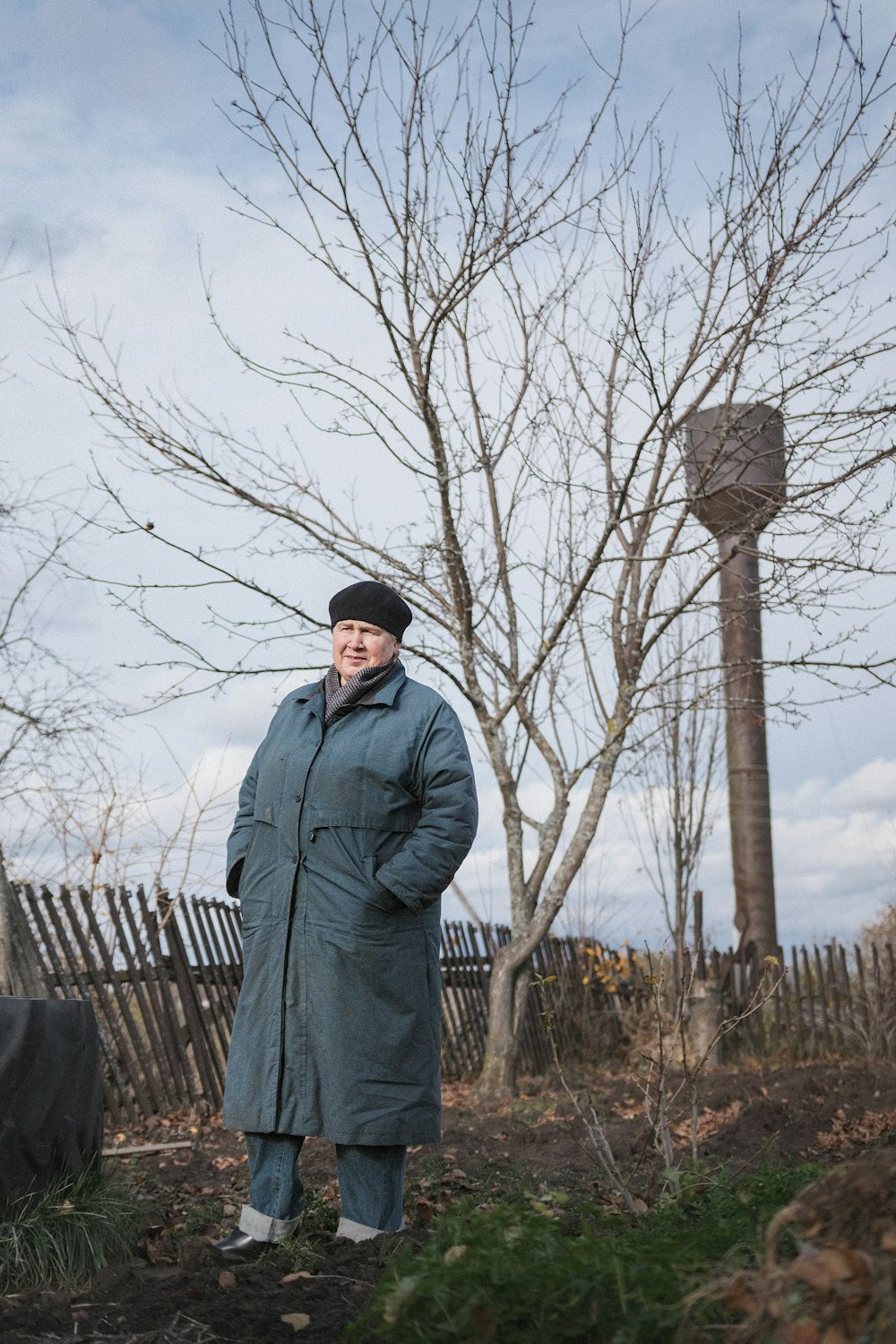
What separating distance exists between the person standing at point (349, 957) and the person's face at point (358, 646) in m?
0.10

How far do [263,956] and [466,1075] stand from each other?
719cm

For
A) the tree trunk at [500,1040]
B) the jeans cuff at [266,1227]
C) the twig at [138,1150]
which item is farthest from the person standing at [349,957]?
the tree trunk at [500,1040]

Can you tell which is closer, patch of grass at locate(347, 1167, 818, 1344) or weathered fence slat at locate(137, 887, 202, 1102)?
patch of grass at locate(347, 1167, 818, 1344)

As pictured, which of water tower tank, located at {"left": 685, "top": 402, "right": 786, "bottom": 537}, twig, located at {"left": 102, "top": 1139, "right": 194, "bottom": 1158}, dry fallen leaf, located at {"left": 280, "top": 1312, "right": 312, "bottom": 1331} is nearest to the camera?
dry fallen leaf, located at {"left": 280, "top": 1312, "right": 312, "bottom": 1331}

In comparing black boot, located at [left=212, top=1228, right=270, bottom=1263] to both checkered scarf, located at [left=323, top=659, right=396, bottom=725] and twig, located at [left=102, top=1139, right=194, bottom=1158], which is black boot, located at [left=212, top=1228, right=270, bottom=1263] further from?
twig, located at [left=102, top=1139, right=194, bottom=1158]

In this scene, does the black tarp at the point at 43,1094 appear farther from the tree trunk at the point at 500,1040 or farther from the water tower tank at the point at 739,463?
the tree trunk at the point at 500,1040

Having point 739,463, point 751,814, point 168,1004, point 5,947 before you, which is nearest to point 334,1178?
point 5,947

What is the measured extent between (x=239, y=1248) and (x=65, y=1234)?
25.1 inches

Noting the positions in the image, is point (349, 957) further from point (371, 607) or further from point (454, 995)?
point (454, 995)

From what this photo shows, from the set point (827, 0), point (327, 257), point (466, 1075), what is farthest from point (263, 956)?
point (466, 1075)

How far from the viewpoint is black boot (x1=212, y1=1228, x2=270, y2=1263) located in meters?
3.57

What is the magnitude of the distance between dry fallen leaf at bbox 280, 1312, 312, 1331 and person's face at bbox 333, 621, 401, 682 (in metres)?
1.87

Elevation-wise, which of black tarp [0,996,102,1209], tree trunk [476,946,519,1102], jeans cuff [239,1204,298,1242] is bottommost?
jeans cuff [239,1204,298,1242]

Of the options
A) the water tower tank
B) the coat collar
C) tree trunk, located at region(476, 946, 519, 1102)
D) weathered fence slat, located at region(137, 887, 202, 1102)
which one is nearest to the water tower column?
the water tower tank
